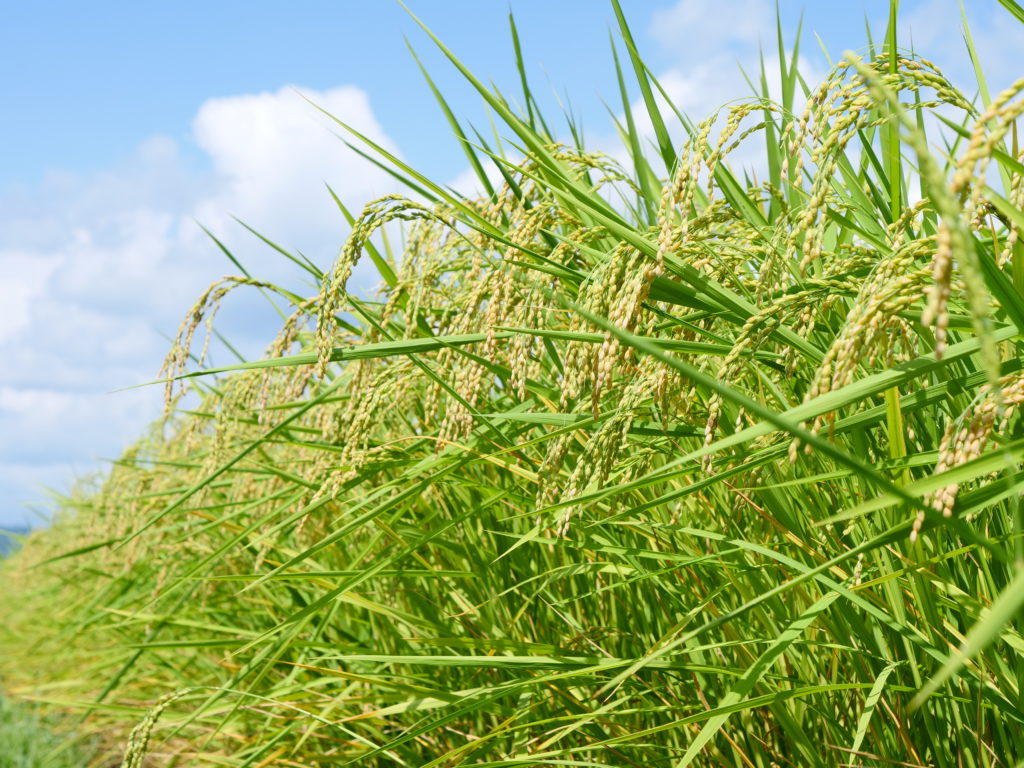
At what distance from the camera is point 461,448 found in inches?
69.6

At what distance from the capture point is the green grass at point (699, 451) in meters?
1.11

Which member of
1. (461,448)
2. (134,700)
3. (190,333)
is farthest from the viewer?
(134,700)

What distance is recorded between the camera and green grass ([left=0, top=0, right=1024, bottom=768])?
3.64 feet

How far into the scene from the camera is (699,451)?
3.15 ft

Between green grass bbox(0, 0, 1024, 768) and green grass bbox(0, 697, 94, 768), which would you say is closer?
green grass bbox(0, 0, 1024, 768)

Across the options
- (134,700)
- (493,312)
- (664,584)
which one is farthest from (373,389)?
(134,700)

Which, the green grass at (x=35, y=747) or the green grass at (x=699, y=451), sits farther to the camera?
the green grass at (x=35, y=747)

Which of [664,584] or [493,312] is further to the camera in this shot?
[664,584]

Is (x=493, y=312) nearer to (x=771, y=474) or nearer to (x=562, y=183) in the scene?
(x=562, y=183)

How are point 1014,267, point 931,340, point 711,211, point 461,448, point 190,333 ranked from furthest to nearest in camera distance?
point 190,333 < point 461,448 < point 711,211 < point 931,340 < point 1014,267

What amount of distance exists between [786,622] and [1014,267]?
2.29ft

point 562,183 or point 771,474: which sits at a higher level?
point 562,183

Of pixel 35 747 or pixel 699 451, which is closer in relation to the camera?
pixel 699 451

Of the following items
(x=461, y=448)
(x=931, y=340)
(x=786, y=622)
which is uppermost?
(x=461, y=448)
